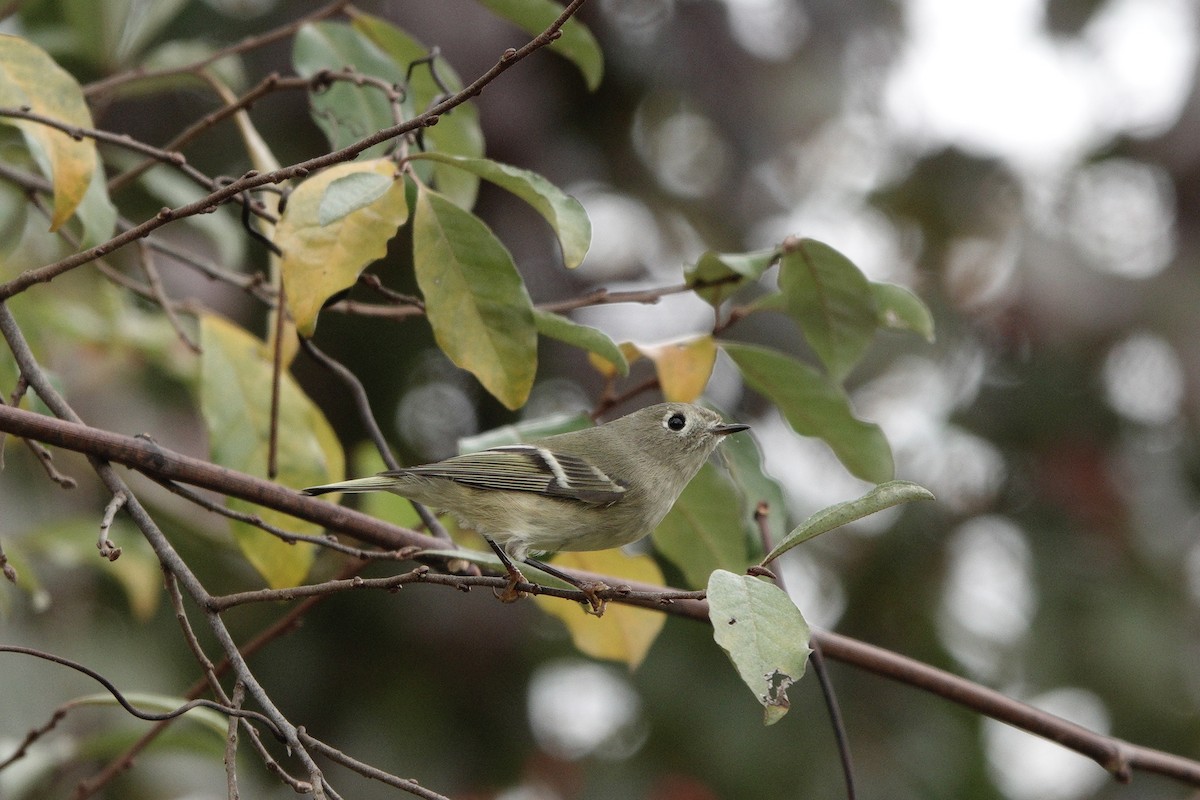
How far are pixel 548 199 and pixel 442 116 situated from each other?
21.1 inches

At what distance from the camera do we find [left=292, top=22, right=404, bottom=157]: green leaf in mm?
1900

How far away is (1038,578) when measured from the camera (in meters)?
4.28

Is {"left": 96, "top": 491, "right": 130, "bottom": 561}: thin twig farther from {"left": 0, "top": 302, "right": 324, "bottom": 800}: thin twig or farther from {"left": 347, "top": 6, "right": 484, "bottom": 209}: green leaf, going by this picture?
{"left": 347, "top": 6, "right": 484, "bottom": 209}: green leaf

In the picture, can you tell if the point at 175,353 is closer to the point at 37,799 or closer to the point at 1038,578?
the point at 37,799

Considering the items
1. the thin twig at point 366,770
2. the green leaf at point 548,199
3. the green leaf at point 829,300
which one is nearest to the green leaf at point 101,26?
the green leaf at point 548,199

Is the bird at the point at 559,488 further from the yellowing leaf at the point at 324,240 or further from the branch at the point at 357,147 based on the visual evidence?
the branch at the point at 357,147

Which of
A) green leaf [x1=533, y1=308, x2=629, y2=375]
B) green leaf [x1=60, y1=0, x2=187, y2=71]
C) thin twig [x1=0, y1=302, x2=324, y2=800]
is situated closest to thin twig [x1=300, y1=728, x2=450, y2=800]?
thin twig [x1=0, y1=302, x2=324, y2=800]

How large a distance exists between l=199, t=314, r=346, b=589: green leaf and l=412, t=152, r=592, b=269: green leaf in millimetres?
535

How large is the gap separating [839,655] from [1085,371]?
3286 mm

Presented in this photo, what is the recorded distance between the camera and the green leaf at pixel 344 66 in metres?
1.90

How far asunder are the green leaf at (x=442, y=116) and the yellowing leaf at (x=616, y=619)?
1.96 feet

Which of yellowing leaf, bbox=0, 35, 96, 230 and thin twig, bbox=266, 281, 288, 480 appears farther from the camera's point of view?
thin twig, bbox=266, 281, 288, 480

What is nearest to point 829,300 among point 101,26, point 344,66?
point 344,66

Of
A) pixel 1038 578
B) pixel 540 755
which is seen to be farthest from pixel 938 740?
pixel 540 755
